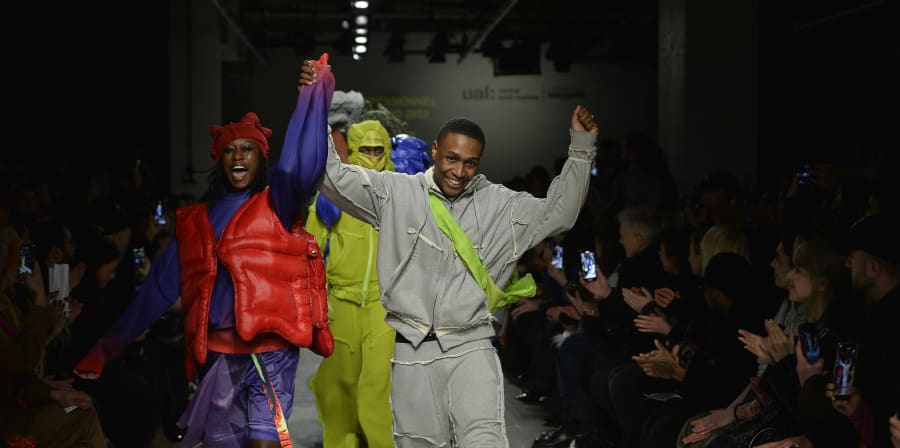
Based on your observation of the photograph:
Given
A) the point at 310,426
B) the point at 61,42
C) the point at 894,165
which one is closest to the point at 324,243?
the point at 310,426

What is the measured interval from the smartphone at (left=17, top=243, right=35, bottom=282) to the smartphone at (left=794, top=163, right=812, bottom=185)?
374 cm

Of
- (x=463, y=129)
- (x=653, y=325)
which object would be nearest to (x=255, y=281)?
(x=463, y=129)

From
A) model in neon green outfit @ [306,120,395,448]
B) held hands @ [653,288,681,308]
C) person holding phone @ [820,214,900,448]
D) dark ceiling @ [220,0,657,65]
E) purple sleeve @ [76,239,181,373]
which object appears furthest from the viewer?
dark ceiling @ [220,0,657,65]

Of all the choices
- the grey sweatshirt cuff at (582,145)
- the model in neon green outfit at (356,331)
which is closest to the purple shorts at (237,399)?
the model in neon green outfit at (356,331)

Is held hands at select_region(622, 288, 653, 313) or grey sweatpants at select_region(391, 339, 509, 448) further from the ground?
held hands at select_region(622, 288, 653, 313)

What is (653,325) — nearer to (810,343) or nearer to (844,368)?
(810,343)

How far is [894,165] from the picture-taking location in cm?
695

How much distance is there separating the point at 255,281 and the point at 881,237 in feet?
5.88

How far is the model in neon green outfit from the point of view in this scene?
4.59 meters

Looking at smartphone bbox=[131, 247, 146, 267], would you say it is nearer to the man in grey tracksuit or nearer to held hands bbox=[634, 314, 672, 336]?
held hands bbox=[634, 314, 672, 336]

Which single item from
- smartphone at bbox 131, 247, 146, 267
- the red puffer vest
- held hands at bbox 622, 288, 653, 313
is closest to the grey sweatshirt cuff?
the red puffer vest

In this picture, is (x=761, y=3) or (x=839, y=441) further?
(x=761, y=3)

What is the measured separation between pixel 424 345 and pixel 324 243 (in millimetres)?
1489

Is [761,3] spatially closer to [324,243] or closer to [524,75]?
[324,243]
